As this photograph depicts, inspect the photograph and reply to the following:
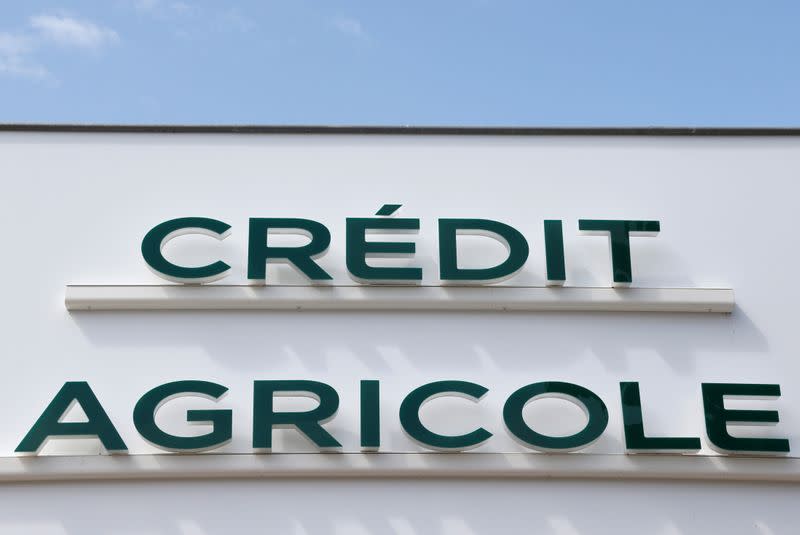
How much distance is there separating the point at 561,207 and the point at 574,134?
0.87 metres

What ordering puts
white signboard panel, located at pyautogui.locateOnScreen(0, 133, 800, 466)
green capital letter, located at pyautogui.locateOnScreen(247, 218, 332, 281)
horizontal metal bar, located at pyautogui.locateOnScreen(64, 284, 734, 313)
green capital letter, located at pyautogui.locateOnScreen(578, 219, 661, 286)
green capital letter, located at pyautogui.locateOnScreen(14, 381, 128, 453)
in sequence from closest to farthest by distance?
green capital letter, located at pyautogui.locateOnScreen(14, 381, 128, 453) < white signboard panel, located at pyautogui.locateOnScreen(0, 133, 800, 466) < horizontal metal bar, located at pyautogui.locateOnScreen(64, 284, 734, 313) < green capital letter, located at pyautogui.locateOnScreen(247, 218, 332, 281) < green capital letter, located at pyautogui.locateOnScreen(578, 219, 661, 286)

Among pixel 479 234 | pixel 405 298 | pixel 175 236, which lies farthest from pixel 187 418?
pixel 479 234

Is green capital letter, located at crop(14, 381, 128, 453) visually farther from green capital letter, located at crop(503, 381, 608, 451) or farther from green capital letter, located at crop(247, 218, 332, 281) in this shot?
green capital letter, located at crop(503, 381, 608, 451)

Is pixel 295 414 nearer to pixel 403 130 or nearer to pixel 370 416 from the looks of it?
pixel 370 416

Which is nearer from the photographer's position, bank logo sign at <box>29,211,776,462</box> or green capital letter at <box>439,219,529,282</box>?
bank logo sign at <box>29,211,776,462</box>

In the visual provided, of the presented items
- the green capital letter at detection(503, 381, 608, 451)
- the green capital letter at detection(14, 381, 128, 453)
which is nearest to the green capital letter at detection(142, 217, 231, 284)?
the green capital letter at detection(14, 381, 128, 453)

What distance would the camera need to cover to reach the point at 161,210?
10148 mm

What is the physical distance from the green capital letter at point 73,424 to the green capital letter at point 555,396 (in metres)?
3.68

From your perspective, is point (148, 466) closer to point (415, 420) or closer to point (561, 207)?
point (415, 420)

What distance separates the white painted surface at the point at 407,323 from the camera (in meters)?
9.07

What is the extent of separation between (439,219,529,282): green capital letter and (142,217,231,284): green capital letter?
220 cm

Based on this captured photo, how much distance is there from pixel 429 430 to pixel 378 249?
191cm

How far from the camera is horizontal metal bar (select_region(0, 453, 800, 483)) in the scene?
902 centimetres

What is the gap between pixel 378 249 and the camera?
389 inches
